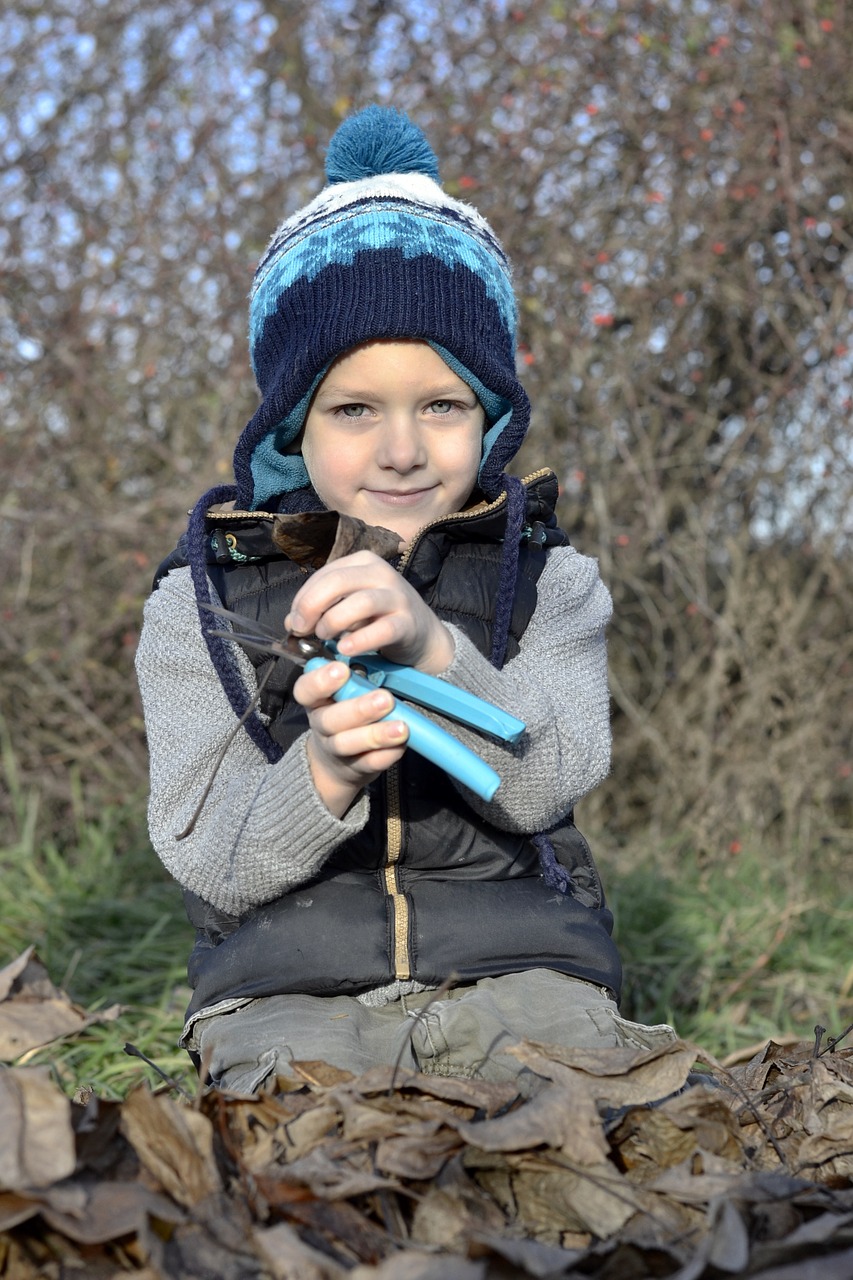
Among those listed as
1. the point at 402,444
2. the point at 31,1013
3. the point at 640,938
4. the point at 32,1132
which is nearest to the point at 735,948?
the point at 640,938

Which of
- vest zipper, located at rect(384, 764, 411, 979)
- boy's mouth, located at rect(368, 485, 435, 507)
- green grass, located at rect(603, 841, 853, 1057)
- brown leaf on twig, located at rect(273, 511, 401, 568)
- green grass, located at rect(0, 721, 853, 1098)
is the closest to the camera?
brown leaf on twig, located at rect(273, 511, 401, 568)

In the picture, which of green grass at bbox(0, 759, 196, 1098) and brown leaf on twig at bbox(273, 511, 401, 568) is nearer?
brown leaf on twig at bbox(273, 511, 401, 568)

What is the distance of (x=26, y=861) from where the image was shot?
153 inches

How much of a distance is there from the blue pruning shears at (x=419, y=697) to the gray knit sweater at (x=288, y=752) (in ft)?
0.32

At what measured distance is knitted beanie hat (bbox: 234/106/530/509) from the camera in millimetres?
2094

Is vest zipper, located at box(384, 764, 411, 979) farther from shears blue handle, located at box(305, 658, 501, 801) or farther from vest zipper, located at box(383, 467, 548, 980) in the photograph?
shears blue handle, located at box(305, 658, 501, 801)

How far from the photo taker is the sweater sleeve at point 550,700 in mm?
1923

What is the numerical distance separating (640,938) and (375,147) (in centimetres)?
214

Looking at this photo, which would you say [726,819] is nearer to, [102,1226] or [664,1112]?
[664,1112]

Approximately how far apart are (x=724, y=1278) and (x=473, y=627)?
47.0 inches

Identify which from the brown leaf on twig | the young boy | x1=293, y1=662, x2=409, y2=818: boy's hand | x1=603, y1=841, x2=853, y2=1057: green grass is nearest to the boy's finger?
x1=293, y1=662, x2=409, y2=818: boy's hand

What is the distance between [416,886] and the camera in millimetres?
2043

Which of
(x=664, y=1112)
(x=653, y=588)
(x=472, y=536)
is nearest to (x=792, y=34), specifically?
(x=653, y=588)

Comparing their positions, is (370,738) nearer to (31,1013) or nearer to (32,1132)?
(31,1013)
